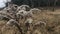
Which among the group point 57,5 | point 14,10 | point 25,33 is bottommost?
point 57,5

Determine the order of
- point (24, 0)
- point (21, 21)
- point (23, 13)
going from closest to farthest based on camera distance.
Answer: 1. point (23, 13)
2. point (21, 21)
3. point (24, 0)

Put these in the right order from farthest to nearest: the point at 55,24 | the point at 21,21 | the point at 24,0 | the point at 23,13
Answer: the point at 24,0, the point at 55,24, the point at 21,21, the point at 23,13

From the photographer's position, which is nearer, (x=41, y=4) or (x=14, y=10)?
(x=14, y=10)

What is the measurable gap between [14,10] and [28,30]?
2.17 m

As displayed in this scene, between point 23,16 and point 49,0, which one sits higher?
point 23,16

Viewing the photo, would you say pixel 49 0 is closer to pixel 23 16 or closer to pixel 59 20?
pixel 59 20

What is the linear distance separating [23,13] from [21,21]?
5.24ft

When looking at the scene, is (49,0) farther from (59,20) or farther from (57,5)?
(59,20)

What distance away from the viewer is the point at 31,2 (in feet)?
104

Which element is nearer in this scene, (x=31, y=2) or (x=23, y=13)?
(x=23, y=13)

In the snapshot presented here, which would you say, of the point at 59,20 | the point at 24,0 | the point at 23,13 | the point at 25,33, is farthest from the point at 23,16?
the point at 24,0

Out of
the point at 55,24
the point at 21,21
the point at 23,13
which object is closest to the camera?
the point at 23,13

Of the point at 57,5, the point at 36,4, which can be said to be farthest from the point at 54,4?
the point at 36,4

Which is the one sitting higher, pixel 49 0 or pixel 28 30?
pixel 28 30
